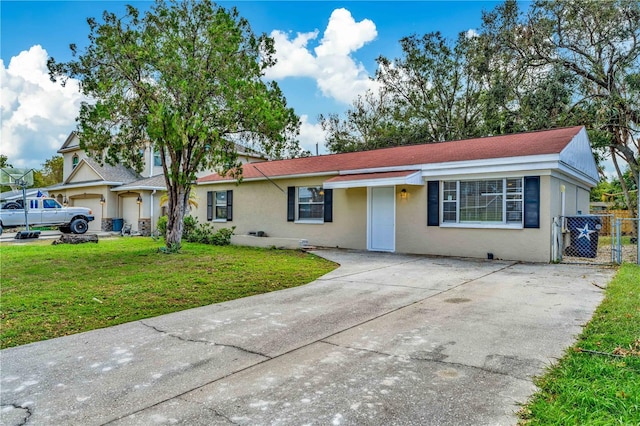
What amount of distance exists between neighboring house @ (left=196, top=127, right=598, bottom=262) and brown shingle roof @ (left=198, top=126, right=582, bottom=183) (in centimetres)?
4

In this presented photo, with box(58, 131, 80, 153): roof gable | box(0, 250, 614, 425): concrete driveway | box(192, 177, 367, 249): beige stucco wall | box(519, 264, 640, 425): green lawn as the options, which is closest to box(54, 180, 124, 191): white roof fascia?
box(58, 131, 80, 153): roof gable

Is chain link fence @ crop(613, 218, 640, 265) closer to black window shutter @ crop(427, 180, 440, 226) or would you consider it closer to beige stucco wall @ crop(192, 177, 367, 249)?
black window shutter @ crop(427, 180, 440, 226)

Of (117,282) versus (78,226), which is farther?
(78,226)

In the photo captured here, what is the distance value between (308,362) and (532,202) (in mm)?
8719

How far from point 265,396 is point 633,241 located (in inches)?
755

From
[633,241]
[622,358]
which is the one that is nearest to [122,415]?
[622,358]

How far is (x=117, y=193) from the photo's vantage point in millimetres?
22672

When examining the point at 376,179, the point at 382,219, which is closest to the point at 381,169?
the point at 376,179

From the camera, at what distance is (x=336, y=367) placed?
3439 mm

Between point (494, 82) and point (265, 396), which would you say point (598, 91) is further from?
point (265, 396)

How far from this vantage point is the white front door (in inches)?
499

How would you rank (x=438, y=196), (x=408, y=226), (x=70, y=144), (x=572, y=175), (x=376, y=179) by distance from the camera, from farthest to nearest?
(x=70, y=144)
(x=408, y=226)
(x=376, y=179)
(x=438, y=196)
(x=572, y=175)

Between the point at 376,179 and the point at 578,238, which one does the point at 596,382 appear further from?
the point at 578,238

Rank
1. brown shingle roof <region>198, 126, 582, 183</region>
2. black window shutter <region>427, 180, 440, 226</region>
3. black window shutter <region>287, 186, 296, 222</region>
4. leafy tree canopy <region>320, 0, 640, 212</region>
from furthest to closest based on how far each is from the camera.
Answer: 1. leafy tree canopy <region>320, 0, 640, 212</region>
2. black window shutter <region>287, 186, 296, 222</region>
3. black window shutter <region>427, 180, 440, 226</region>
4. brown shingle roof <region>198, 126, 582, 183</region>
